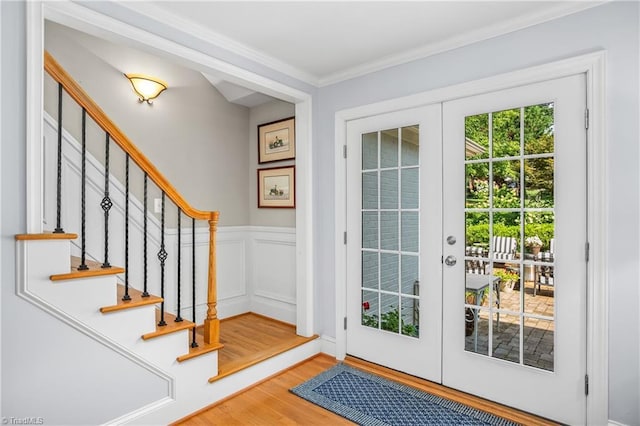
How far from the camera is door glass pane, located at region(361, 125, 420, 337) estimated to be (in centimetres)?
275

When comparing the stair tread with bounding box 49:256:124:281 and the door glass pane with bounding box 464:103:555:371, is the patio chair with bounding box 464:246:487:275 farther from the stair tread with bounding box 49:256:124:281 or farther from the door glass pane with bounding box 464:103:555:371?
the stair tread with bounding box 49:256:124:281

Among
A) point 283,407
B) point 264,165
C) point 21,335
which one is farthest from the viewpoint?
point 264,165

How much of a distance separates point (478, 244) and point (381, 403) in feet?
4.13

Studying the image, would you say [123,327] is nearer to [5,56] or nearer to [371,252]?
[5,56]

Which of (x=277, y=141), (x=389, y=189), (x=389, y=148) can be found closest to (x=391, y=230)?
(x=389, y=189)

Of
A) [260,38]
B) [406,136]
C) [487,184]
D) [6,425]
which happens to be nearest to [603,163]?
[487,184]

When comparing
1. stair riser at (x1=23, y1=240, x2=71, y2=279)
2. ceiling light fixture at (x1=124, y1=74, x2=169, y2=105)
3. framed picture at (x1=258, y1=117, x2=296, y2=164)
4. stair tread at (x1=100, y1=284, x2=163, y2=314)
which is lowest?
stair tread at (x1=100, y1=284, x2=163, y2=314)

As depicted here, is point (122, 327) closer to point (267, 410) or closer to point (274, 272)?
point (267, 410)

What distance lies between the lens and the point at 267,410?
2.35m

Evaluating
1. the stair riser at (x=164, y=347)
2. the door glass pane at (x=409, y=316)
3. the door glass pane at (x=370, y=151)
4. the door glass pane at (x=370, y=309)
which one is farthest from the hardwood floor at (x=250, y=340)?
the door glass pane at (x=370, y=151)

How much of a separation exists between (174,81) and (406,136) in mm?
2286

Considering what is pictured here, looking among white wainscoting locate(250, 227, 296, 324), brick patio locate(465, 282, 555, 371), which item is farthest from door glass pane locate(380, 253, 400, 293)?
white wainscoting locate(250, 227, 296, 324)

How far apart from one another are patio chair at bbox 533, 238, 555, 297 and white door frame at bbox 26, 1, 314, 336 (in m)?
1.77

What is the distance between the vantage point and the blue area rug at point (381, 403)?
2.21 meters
